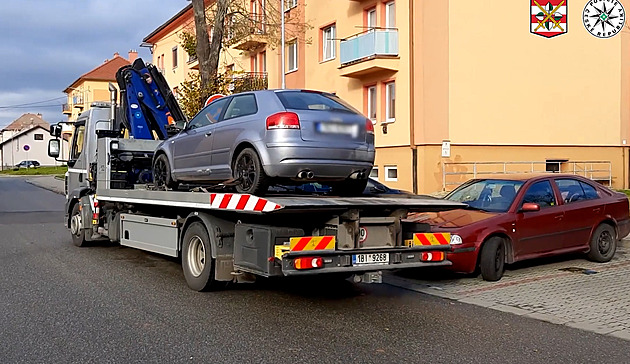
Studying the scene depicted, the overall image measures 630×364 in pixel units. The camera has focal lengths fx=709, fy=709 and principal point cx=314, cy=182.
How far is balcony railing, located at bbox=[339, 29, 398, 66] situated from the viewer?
23828 mm

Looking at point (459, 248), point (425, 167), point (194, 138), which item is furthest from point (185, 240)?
point (425, 167)

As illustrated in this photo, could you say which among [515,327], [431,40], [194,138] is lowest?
[515,327]

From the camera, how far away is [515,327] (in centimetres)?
705

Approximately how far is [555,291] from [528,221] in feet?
3.96

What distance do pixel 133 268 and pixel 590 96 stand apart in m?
19.8

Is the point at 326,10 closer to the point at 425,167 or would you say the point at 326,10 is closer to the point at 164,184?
the point at 425,167

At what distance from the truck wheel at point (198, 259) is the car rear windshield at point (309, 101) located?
1839 mm

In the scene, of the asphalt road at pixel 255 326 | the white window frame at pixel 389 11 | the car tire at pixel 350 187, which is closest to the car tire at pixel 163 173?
the asphalt road at pixel 255 326

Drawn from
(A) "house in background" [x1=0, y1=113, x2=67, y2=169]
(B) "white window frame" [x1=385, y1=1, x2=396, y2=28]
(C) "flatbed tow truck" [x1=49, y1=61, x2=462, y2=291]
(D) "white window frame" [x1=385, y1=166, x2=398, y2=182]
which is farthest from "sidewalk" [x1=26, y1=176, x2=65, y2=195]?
(A) "house in background" [x1=0, y1=113, x2=67, y2=169]

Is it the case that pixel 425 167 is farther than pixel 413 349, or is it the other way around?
pixel 425 167

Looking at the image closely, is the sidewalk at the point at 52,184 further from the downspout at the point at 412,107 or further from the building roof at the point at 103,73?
the building roof at the point at 103,73

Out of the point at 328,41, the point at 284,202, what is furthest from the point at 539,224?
the point at 328,41

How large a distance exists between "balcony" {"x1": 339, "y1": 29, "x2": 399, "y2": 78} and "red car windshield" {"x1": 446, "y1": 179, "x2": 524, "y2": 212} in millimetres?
13378

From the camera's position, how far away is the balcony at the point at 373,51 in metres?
23.8
